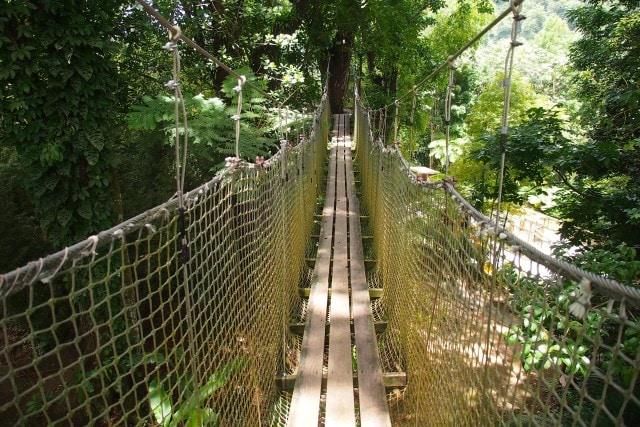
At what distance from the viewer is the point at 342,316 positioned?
2.59m

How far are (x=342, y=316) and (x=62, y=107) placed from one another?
8.33 ft

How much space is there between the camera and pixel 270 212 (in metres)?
2.33

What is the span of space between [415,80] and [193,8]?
780cm

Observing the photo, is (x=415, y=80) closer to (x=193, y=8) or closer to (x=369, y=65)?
(x=369, y=65)

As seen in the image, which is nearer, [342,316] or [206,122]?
[342,316]

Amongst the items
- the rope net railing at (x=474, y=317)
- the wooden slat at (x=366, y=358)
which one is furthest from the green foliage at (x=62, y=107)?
the rope net railing at (x=474, y=317)

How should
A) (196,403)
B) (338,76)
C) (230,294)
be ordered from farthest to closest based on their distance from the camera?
(338,76) < (230,294) < (196,403)

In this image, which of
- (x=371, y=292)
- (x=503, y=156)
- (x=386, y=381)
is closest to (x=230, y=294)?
(x=386, y=381)

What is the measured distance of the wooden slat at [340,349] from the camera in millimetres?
1838

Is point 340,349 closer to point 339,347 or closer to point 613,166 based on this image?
point 339,347

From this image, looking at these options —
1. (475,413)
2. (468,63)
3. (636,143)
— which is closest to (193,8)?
(636,143)

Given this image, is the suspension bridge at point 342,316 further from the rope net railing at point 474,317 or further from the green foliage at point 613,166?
the green foliage at point 613,166

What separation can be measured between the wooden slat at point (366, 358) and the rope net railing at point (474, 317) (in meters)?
0.17

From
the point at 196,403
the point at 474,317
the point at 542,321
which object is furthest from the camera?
the point at 474,317
